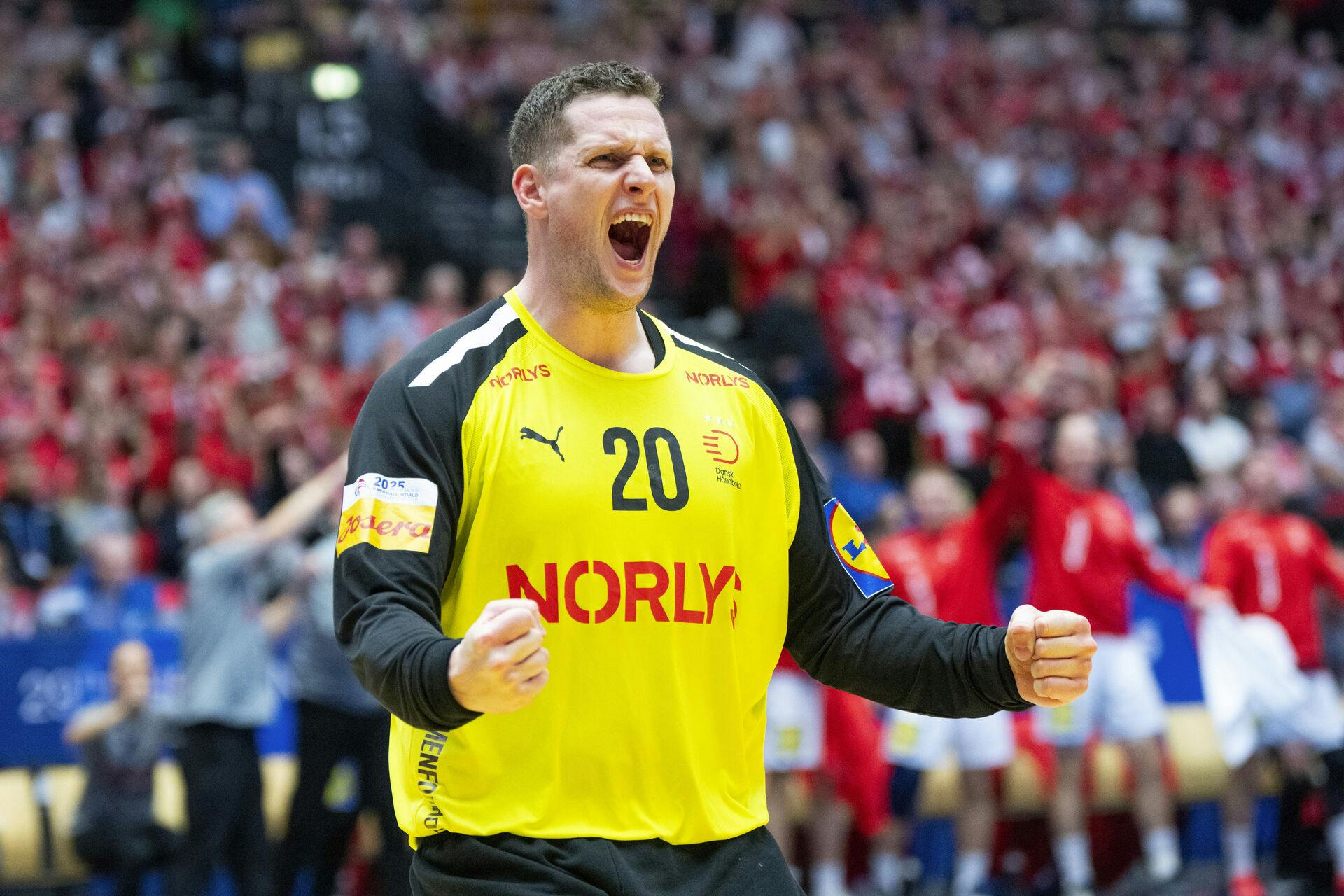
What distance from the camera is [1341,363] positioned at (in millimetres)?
15320

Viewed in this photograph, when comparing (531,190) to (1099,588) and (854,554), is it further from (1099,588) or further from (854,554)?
(1099,588)

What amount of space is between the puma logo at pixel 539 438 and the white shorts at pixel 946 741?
6643mm

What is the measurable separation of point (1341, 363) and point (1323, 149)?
19.8 ft

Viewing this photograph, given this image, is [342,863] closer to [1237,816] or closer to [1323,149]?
[1237,816]

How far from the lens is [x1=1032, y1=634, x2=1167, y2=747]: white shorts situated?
9.89 metres

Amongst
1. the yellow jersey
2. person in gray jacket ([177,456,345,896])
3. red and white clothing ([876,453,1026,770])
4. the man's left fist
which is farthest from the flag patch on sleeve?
red and white clothing ([876,453,1026,770])

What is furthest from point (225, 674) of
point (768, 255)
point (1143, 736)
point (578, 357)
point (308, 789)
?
point (768, 255)

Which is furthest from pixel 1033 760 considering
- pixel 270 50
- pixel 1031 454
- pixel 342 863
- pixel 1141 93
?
pixel 1141 93

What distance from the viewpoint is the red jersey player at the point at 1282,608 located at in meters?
10.1

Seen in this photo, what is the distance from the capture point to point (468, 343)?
345cm

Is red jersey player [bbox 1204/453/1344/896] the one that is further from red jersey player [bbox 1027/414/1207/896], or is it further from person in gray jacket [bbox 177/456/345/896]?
person in gray jacket [bbox 177/456/345/896]

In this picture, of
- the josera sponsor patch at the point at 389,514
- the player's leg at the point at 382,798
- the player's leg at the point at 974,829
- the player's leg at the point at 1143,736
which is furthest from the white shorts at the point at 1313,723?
the josera sponsor patch at the point at 389,514

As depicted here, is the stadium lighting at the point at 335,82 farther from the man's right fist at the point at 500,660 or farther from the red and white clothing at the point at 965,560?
the man's right fist at the point at 500,660

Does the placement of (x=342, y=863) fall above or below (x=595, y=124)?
below
